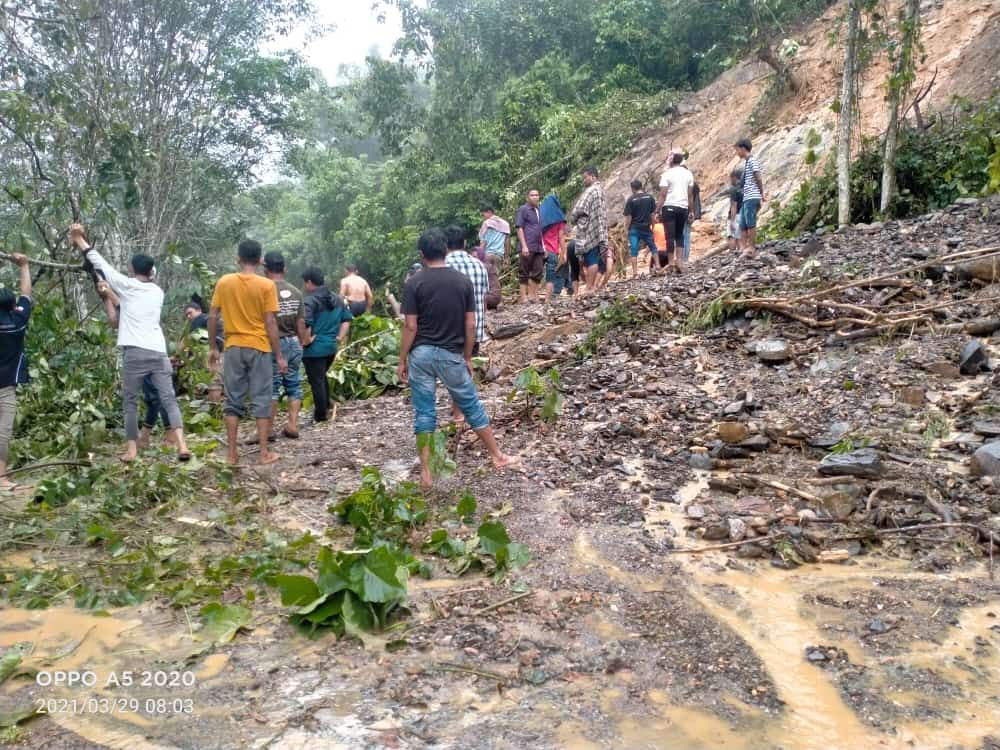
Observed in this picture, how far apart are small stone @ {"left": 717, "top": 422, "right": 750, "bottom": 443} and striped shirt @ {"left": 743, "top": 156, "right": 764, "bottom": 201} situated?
492 cm

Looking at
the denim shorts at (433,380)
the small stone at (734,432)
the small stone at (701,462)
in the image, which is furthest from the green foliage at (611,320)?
the denim shorts at (433,380)

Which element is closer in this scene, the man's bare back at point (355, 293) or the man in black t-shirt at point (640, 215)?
the man's bare back at point (355, 293)

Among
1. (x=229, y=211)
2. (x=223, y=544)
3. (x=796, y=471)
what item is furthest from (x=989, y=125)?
(x=229, y=211)

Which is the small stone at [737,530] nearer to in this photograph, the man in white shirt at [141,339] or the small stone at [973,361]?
the small stone at [973,361]

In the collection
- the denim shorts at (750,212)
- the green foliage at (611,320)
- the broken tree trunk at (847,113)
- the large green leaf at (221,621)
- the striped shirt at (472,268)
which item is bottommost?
the large green leaf at (221,621)

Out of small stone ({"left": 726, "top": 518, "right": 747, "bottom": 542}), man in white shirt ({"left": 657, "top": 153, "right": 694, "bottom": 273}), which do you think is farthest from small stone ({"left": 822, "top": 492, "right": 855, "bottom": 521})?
man in white shirt ({"left": 657, "top": 153, "right": 694, "bottom": 273})

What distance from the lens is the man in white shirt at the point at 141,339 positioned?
5895 mm

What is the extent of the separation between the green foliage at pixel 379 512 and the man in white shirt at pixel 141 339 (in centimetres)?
201

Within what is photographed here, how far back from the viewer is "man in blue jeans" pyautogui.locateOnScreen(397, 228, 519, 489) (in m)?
4.91

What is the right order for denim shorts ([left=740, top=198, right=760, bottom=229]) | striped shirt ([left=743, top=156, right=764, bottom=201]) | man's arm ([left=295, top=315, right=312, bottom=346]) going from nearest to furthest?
man's arm ([left=295, top=315, right=312, bottom=346]) < striped shirt ([left=743, top=156, right=764, bottom=201]) < denim shorts ([left=740, top=198, right=760, bottom=229])

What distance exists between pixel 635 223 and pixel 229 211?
13.5 metres

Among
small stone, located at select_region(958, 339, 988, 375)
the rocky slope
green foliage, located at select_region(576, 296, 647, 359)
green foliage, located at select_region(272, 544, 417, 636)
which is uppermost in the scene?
the rocky slope

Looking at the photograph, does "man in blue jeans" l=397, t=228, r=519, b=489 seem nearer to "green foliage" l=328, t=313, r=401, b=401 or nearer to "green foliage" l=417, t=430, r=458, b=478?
"green foliage" l=417, t=430, r=458, b=478

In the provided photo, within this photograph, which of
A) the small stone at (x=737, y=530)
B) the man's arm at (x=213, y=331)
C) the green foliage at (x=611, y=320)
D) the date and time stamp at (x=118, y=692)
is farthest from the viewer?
the green foliage at (x=611, y=320)
